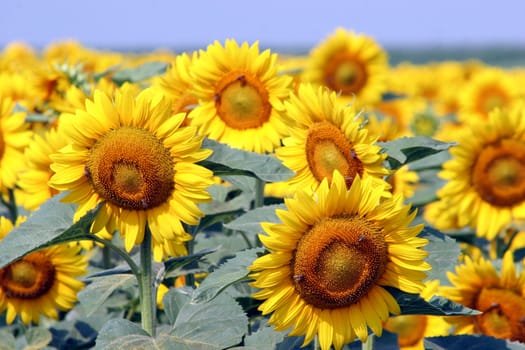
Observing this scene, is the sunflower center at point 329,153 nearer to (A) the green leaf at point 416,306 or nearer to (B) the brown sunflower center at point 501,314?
(A) the green leaf at point 416,306

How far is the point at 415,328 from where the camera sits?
3.00 metres

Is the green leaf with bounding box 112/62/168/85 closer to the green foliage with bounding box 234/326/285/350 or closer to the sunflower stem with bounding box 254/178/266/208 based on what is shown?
the sunflower stem with bounding box 254/178/266/208

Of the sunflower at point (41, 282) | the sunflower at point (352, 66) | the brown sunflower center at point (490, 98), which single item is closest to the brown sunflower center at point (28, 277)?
the sunflower at point (41, 282)

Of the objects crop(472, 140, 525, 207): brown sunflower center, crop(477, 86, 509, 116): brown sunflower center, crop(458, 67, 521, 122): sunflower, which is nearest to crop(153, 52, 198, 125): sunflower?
crop(472, 140, 525, 207): brown sunflower center

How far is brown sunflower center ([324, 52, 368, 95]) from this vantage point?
5.59 m

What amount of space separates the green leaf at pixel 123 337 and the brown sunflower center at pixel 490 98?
16.5ft

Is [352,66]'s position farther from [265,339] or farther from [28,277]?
[265,339]

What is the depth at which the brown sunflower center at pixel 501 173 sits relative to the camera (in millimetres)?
3514

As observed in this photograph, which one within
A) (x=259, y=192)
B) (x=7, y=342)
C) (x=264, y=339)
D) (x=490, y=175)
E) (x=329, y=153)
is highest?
(x=329, y=153)

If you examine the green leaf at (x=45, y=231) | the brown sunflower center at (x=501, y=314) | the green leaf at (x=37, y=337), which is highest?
the green leaf at (x=45, y=231)

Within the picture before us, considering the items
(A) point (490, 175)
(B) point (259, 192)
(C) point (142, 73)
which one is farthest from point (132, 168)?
(A) point (490, 175)

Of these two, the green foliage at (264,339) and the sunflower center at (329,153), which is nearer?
the green foliage at (264,339)

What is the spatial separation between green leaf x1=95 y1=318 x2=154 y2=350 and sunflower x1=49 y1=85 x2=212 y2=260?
8.4 inches

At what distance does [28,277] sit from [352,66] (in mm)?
3269
